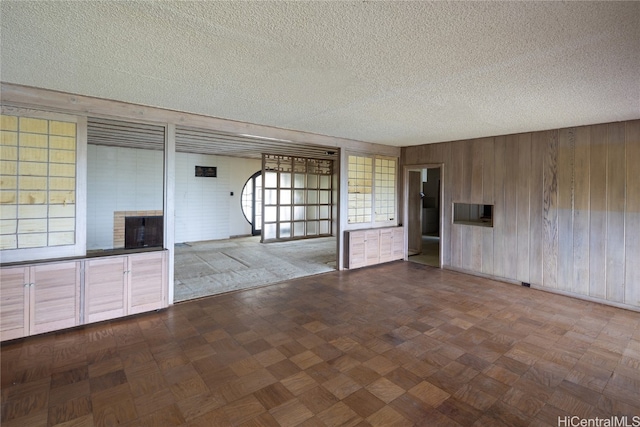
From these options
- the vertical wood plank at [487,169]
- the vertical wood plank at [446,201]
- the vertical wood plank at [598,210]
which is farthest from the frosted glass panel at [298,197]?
the vertical wood plank at [598,210]

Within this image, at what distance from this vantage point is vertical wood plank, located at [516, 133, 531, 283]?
4.99 m

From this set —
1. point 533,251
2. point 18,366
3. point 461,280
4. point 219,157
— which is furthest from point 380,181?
point 18,366

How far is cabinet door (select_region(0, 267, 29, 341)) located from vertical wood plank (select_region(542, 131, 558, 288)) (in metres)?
6.63

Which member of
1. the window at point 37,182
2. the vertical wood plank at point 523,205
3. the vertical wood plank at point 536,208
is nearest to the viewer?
the window at point 37,182

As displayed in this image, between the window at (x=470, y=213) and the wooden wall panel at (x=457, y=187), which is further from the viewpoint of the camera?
the window at (x=470, y=213)

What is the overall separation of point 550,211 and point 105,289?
614 centimetres

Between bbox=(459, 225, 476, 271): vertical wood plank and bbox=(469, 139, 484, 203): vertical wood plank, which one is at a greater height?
bbox=(469, 139, 484, 203): vertical wood plank

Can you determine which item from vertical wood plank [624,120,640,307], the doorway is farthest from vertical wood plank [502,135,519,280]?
vertical wood plank [624,120,640,307]

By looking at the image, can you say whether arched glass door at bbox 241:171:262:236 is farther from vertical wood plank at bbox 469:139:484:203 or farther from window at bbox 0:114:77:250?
window at bbox 0:114:77:250

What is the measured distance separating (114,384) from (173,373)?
406mm

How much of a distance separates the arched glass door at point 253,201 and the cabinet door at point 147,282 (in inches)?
248

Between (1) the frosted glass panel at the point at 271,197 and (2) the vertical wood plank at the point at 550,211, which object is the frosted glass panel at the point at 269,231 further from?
Answer: (2) the vertical wood plank at the point at 550,211

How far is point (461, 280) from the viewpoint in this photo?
532cm

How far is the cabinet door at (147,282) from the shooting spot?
3638 millimetres
